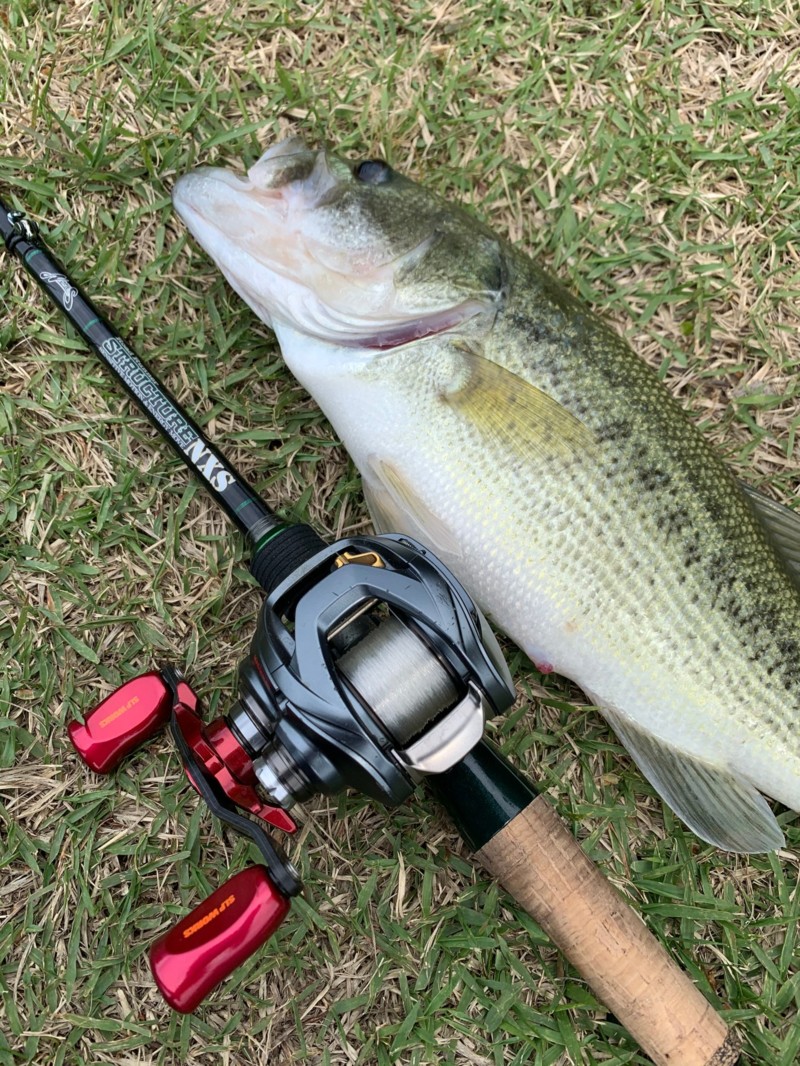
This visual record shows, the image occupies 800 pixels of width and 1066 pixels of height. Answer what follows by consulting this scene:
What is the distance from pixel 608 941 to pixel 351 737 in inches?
40.6

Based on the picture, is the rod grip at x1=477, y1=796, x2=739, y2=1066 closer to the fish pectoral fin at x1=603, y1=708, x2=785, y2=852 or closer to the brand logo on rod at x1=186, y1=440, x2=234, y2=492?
the fish pectoral fin at x1=603, y1=708, x2=785, y2=852

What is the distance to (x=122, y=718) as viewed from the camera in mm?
2299

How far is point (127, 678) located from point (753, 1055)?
7.50ft

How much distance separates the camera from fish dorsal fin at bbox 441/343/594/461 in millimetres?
2277

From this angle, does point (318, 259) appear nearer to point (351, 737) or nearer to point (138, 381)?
point (138, 381)

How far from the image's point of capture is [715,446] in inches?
113

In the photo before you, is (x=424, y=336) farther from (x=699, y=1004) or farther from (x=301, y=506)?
(x=699, y=1004)

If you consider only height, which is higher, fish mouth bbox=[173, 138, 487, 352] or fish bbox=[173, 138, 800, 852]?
fish mouth bbox=[173, 138, 487, 352]

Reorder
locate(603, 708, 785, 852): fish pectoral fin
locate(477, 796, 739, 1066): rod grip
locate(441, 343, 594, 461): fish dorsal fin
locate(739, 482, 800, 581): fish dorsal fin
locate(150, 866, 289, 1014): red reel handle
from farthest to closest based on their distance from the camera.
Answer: locate(739, 482, 800, 581): fish dorsal fin < locate(603, 708, 785, 852): fish pectoral fin < locate(441, 343, 594, 461): fish dorsal fin < locate(477, 796, 739, 1066): rod grip < locate(150, 866, 289, 1014): red reel handle

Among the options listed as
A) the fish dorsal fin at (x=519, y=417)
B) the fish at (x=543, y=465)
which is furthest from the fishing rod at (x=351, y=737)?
A: the fish dorsal fin at (x=519, y=417)

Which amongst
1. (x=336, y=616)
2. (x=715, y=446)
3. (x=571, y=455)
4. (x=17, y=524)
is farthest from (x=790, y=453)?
(x=17, y=524)

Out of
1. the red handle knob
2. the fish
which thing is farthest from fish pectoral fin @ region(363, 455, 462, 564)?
the red handle knob

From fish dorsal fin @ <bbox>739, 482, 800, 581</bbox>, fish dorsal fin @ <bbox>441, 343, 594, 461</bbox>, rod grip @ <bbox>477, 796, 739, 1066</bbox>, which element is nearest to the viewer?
rod grip @ <bbox>477, 796, 739, 1066</bbox>

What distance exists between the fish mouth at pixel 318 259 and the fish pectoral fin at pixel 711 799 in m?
1.34
